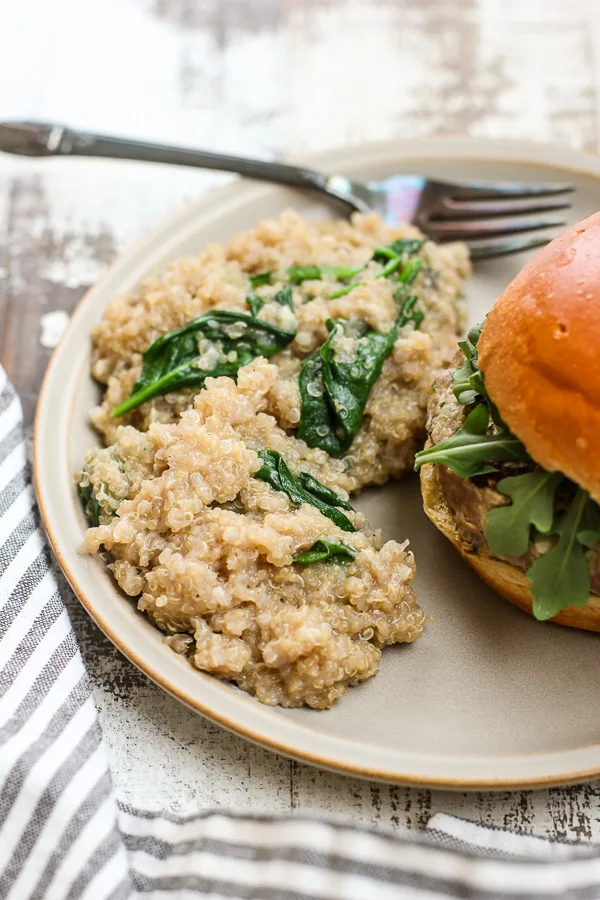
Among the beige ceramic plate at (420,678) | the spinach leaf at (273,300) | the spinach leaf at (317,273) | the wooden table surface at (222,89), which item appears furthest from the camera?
the wooden table surface at (222,89)

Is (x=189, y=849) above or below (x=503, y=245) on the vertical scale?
below

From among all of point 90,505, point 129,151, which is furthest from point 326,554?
point 129,151

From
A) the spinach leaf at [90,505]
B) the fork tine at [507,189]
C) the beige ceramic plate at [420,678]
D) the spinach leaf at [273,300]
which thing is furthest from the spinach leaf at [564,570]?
the fork tine at [507,189]

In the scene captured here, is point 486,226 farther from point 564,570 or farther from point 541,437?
point 564,570

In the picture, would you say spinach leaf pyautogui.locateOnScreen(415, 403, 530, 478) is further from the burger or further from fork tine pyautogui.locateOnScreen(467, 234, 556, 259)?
fork tine pyautogui.locateOnScreen(467, 234, 556, 259)

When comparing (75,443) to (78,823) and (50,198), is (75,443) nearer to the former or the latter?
(78,823)

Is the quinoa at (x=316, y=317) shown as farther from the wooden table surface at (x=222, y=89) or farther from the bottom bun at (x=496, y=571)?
the wooden table surface at (x=222, y=89)

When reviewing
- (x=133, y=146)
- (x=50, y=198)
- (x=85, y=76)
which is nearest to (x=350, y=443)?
(x=133, y=146)
